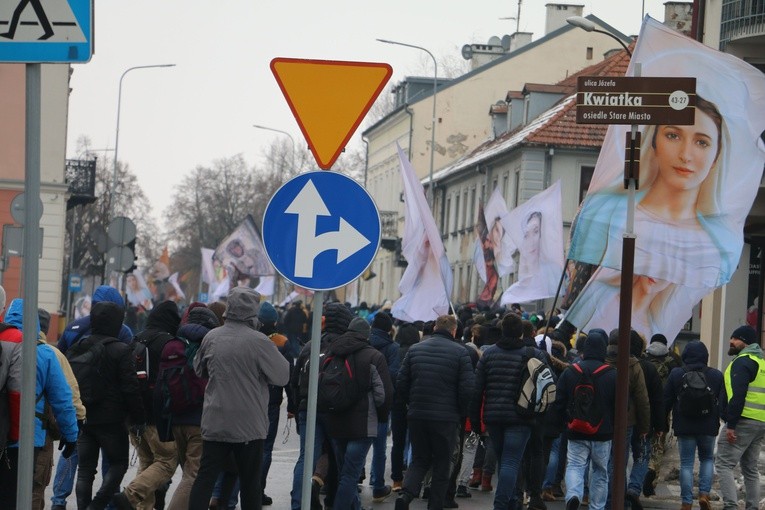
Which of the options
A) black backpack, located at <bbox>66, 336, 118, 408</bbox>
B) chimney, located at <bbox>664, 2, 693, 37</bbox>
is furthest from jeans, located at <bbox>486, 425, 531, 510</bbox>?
chimney, located at <bbox>664, 2, 693, 37</bbox>

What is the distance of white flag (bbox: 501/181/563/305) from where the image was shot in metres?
23.3

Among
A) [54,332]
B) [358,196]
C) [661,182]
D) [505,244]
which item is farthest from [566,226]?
[358,196]

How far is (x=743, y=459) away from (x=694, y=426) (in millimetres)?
569

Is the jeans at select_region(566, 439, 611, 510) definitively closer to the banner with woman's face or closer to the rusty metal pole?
the rusty metal pole

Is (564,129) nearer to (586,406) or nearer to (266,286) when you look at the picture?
(266,286)

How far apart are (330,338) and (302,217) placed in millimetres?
4779

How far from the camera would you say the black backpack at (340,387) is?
1206 cm

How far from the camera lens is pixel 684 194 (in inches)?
638

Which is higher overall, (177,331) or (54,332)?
(177,331)

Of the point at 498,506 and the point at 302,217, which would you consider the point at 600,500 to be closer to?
the point at 498,506

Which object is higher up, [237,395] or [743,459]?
[237,395]

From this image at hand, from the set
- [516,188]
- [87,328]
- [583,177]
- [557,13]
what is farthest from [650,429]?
[557,13]

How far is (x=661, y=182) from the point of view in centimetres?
1650

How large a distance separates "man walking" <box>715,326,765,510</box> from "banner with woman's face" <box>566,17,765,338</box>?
1.66 metres
